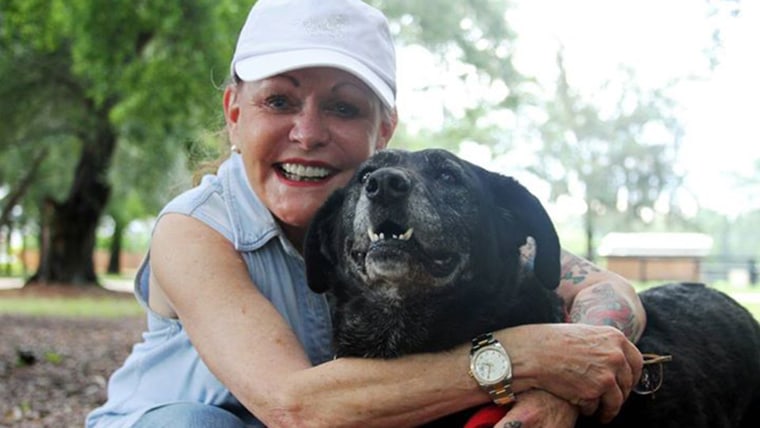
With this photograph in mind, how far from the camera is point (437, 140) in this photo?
26.5 metres

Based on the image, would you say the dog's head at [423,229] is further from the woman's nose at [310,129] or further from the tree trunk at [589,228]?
the tree trunk at [589,228]

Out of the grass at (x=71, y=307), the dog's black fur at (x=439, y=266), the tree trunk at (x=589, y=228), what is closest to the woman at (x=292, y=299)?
the dog's black fur at (x=439, y=266)

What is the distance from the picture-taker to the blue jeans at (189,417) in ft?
8.76

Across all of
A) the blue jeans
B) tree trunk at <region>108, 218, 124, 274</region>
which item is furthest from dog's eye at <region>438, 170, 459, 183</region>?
tree trunk at <region>108, 218, 124, 274</region>

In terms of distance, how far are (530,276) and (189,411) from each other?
1.21 meters

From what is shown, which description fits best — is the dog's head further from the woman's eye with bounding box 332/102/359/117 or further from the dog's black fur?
the woman's eye with bounding box 332/102/359/117

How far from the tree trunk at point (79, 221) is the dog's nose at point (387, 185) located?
1928 centimetres

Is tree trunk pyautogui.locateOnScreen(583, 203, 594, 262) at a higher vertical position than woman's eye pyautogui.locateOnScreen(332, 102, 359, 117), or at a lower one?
lower

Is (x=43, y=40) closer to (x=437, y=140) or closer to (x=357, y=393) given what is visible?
(x=357, y=393)

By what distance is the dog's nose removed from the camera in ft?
8.08

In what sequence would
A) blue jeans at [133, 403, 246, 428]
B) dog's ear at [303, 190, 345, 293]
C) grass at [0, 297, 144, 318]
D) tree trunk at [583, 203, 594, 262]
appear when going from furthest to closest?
tree trunk at [583, 203, 594, 262] → grass at [0, 297, 144, 318] → dog's ear at [303, 190, 345, 293] → blue jeans at [133, 403, 246, 428]

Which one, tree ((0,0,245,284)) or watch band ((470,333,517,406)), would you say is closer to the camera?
watch band ((470,333,517,406))

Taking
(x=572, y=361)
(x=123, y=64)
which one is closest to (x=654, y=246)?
(x=123, y=64)

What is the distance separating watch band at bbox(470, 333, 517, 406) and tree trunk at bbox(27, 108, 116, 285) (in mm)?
19452
